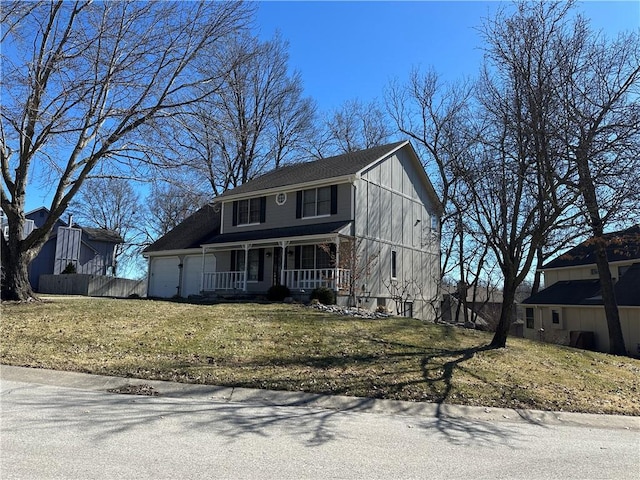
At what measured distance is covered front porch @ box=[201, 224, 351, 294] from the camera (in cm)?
1989

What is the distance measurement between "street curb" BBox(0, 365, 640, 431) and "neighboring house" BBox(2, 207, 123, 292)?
2666 centimetres

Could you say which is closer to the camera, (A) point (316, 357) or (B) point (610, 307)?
(A) point (316, 357)

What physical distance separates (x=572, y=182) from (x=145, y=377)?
9.73 meters

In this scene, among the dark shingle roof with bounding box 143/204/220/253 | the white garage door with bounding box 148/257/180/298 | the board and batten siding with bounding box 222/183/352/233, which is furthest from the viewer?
the white garage door with bounding box 148/257/180/298

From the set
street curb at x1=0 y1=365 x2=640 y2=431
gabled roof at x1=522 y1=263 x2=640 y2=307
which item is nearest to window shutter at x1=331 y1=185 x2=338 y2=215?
gabled roof at x1=522 y1=263 x2=640 y2=307

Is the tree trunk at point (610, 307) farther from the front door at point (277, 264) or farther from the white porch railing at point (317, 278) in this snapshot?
the front door at point (277, 264)

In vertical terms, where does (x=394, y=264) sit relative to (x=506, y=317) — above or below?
above

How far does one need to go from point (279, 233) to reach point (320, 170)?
383cm

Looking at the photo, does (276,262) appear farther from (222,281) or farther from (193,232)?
(193,232)

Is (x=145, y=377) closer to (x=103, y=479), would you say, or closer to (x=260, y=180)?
(x=103, y=479)

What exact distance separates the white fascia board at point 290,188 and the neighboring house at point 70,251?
555 inches

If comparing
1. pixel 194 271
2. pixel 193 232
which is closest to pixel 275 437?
pixel 194 271

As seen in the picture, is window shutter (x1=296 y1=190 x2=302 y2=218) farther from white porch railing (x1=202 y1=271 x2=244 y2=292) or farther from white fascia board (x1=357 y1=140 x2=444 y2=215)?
white porch railing (x1=202 y1=271 x2=244 y2=292)

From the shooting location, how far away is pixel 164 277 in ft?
93.9
